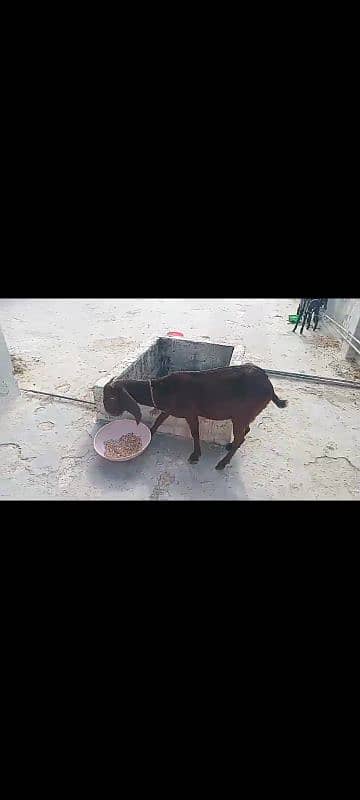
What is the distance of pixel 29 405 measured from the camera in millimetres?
5137

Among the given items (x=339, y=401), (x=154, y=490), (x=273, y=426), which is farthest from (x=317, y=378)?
(x=154, y=490)

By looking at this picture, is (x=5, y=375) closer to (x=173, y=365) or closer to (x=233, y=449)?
(x=173, y=365)

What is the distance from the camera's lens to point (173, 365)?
5.34 meters

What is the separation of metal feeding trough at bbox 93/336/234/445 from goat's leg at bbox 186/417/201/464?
26cm

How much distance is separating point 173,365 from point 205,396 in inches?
62.2

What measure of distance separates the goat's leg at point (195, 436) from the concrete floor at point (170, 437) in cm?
9

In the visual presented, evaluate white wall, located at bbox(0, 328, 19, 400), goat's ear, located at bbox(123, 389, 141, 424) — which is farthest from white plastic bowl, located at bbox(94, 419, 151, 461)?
white wall, located at bbox(0, 328, 19, 400)

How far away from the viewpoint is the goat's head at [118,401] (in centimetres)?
399

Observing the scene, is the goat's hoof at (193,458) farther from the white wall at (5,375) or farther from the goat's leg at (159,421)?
the white wall at (5,375)

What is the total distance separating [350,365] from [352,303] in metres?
1.28

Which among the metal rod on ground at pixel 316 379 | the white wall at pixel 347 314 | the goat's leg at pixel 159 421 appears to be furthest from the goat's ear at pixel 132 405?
the white wall at pixel 347 314

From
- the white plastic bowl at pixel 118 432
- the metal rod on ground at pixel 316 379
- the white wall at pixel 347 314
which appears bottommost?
the white plastic bowl at pixel 118 432

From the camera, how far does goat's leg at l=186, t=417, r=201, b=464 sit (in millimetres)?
4082

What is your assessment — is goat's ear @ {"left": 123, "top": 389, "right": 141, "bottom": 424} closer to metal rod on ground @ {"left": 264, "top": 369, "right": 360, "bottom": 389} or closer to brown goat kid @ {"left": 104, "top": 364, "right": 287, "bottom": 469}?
brown goat kid @ {"left": 104, "top": 364, "right": 287, "bottom": 469}
